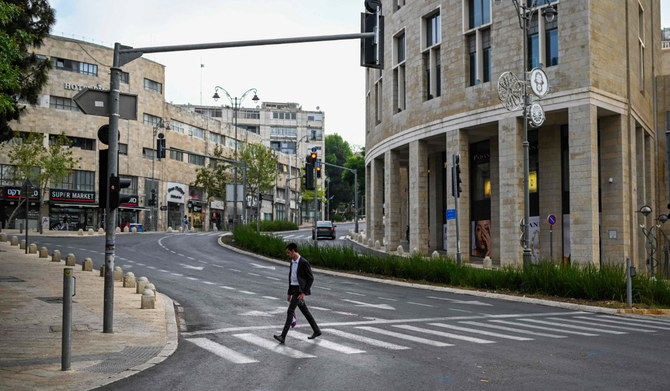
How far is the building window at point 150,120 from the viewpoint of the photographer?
A: 7275 centimetres

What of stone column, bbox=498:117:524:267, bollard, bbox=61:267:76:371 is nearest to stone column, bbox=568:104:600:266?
stone column, bbox=498:117:524:267

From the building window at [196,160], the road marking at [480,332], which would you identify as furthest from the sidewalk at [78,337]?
the building window at [196,160]

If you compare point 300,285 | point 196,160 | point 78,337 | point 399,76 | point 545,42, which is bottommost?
point 78,337

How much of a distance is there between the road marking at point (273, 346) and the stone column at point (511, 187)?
22.4 m

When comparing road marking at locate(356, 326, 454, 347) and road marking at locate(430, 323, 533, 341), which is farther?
road marking at locate(430, 323, 533, 341)

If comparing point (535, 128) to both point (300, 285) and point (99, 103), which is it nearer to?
point (300, 285)

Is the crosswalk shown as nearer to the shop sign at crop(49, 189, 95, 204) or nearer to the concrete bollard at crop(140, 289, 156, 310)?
the concrete bollard at crop(140, 289, 156, 310)

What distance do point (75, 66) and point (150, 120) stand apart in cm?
1073

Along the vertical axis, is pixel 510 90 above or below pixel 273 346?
above

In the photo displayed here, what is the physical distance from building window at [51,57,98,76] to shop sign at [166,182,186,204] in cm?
1618

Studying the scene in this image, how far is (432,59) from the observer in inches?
1508

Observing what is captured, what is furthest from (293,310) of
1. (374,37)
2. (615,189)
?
(615,189)

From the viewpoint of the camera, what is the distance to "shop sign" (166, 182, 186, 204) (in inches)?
3029

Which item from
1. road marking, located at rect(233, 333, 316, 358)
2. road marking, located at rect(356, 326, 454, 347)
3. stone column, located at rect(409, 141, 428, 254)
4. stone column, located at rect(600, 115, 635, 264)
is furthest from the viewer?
stone column, located at rect(409, 141, 428, 254)
